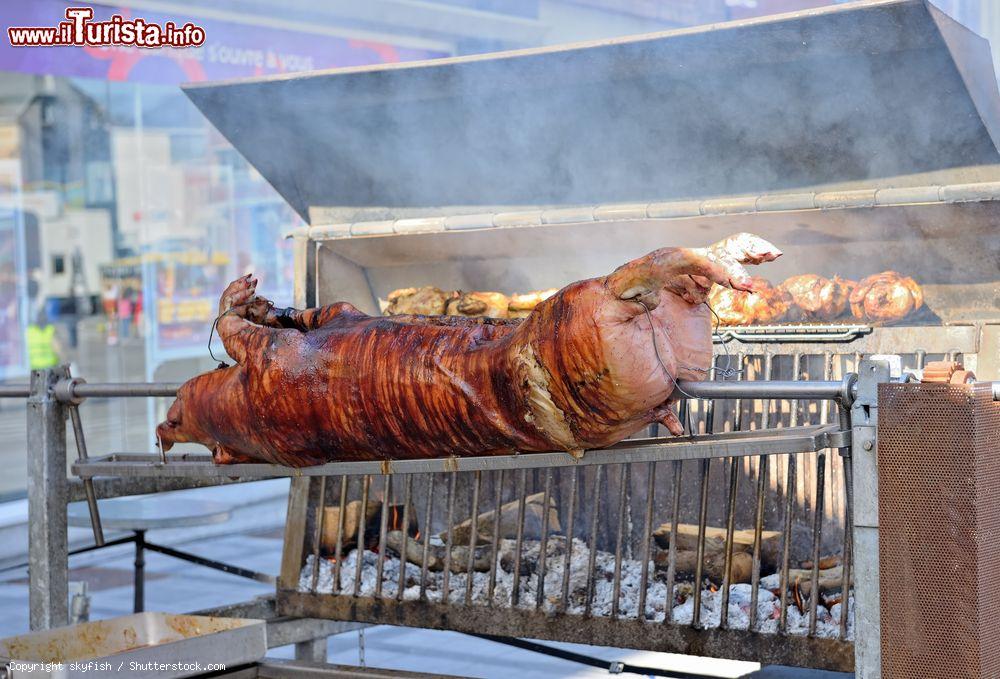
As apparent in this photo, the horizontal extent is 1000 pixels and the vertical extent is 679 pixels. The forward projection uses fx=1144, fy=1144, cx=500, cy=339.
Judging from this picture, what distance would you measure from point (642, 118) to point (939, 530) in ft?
6.45

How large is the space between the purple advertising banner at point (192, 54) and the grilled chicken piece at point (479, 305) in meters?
4.66

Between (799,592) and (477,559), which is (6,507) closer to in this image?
(477,559)

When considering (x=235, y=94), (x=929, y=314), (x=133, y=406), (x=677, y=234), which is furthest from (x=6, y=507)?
(x=929, y=314)

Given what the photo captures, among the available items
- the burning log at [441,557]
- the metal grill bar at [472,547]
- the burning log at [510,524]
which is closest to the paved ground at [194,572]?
the burning log at [441,557]

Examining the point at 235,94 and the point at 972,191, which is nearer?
the point at 972,191

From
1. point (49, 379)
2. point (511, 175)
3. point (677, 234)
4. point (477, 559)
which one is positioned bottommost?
point (477, 559)

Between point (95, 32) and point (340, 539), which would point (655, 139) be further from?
point (95, 32)

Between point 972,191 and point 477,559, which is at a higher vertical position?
point 972,191

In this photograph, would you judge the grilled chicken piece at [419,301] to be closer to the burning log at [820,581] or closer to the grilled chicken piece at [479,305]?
the grilled chicken piece at [479,305]

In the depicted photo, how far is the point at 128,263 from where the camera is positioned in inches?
333

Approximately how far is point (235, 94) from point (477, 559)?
1.75m

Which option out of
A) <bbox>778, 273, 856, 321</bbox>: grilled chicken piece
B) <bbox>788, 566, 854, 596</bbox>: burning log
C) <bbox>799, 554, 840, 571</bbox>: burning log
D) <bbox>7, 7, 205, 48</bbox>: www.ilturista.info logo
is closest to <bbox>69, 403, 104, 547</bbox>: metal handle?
<bbox>788, 566, 854, 596</bbox>: burning log

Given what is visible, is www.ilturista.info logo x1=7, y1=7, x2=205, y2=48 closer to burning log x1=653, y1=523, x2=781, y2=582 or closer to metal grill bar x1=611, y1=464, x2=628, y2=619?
burning log x1=653, y1=523, x2=781, y2=582

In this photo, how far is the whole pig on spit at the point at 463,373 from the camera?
1.99 metres
